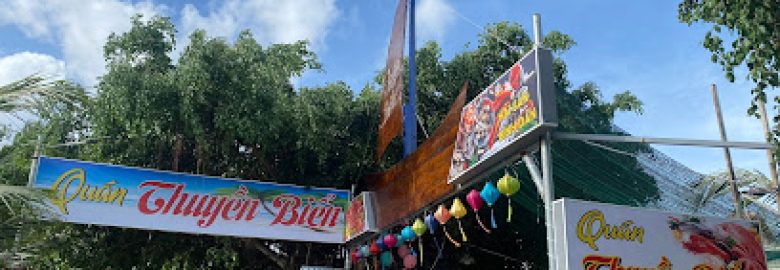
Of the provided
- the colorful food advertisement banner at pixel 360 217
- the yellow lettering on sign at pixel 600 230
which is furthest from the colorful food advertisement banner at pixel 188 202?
the yellow lettering on sign at pixel 600 230

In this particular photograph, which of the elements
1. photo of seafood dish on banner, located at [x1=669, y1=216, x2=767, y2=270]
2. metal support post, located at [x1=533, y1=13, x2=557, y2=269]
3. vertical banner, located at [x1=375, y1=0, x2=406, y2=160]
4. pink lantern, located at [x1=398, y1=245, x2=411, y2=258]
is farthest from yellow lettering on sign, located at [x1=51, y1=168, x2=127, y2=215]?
photo of seafood dish on banner, located at [x1=669, y1=216, x2=767, y2=270]

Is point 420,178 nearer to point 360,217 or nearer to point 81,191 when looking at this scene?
point 360,217

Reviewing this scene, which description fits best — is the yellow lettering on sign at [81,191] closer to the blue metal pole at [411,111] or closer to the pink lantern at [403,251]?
the pink lantern at [403,251]

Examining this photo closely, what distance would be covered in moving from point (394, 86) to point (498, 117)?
3.11 meters

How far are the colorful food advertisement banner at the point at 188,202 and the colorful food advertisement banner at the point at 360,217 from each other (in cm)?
30

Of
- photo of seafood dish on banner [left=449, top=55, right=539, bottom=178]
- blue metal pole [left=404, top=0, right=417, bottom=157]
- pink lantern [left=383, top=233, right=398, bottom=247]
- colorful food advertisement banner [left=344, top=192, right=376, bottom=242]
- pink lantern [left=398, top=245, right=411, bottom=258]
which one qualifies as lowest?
pink lantern [left=398, top=245, right=411, bottom=258]

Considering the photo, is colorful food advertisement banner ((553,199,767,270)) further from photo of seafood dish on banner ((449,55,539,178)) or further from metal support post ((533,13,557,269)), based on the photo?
photo of seafood dish on banner ((449,55,539,178))

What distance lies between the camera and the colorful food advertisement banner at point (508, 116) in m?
5.51

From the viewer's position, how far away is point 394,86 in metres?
9.13

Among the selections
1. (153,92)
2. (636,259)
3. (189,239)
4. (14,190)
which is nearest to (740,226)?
(636,259)

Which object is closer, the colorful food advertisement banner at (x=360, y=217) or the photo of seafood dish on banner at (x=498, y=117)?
the photo of seafood dish on banner at (x=498, y=117)

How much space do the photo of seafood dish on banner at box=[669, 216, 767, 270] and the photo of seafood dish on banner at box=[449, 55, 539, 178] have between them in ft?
5.08

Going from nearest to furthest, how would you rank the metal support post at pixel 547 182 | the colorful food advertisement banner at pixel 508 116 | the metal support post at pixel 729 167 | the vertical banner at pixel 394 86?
the metal support post at pixel 547 182 < the colorful food advertisement banner at pixel 508 116 < the vertical banner at pixel 394 86 < the metal support post at pixel 729 167

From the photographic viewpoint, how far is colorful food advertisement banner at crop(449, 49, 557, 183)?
5.51m
